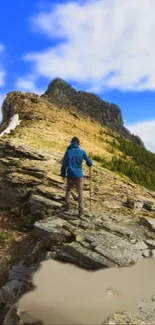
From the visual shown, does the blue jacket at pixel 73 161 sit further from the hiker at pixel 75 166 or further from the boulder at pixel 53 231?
the boulder at pixel 53 231

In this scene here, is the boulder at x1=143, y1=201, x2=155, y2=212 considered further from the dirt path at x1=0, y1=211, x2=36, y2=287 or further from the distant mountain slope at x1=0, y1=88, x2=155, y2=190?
the distant mountain slope at x1=0, y1=88, x2=155, y2=190

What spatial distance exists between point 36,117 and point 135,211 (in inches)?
616

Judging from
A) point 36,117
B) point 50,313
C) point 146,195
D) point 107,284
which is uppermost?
point 36,117

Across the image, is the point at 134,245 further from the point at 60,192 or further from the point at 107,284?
the point at 60,192

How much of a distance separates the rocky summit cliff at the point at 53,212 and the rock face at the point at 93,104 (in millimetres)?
21881

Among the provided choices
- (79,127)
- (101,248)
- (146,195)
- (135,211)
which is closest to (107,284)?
(101,248)

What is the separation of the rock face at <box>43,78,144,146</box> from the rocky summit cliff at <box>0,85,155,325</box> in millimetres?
21881

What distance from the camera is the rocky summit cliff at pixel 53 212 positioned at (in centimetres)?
1282

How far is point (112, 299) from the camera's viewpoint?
1085 centimetres

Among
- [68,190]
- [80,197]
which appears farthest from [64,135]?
[80,197]

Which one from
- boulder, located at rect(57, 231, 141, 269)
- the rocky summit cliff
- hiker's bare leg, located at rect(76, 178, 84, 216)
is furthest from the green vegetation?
boulder, located at rect(57, 231, 141, 269)

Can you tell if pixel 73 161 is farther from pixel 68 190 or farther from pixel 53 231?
pixel 53 231

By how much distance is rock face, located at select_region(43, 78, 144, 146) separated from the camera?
5409 centimetres

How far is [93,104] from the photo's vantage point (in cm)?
5734
